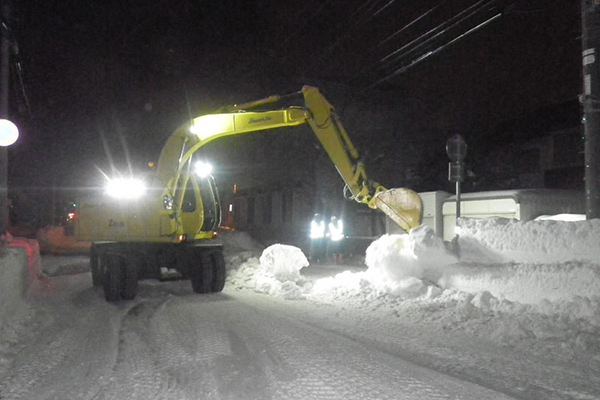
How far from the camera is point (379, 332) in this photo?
826 centimetres

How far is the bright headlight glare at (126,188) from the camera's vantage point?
13.4 metres

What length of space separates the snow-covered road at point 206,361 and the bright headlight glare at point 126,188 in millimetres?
3614

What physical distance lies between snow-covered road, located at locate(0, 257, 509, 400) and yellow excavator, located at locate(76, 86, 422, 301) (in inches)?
97.9

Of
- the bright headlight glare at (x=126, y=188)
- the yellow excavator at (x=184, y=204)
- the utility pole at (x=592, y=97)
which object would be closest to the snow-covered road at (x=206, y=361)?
the yellow excavator at (x=184, y=204)

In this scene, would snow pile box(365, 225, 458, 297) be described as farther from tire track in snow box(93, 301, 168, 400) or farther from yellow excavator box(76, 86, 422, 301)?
tire track in snow box(93, 301, 168, 400)

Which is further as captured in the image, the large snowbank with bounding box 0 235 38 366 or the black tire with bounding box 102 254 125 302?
the black tire with bounding box 102 254 125 302

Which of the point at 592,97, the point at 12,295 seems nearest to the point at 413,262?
the point at 592,97

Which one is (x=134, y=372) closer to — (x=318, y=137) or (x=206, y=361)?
(x=206, y=361)

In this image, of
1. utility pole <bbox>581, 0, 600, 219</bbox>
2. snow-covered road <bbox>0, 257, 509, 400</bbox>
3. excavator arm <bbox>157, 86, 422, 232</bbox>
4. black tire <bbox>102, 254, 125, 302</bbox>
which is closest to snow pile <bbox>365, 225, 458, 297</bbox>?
excavator arm <bbox>157, 86, 422, 232</bbox>

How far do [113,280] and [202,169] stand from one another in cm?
337

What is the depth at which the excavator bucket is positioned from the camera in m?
11.5

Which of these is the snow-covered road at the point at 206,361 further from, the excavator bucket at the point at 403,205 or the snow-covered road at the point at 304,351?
the excavator bucket at the point at 403,205

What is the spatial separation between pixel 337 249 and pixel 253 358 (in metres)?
13.6

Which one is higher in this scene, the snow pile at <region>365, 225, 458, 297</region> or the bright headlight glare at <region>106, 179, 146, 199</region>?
the bright headlight glare at <region>106, 179, 146, 199</region>
